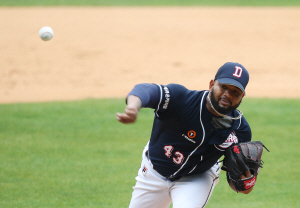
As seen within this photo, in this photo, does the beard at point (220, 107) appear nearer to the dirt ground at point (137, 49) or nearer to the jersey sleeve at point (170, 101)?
the jersey sleeve at point (170, 101)

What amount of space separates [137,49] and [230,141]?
48.5 feet

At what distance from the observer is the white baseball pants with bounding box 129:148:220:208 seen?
427 centimetres

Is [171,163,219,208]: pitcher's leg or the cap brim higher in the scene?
the cap brim

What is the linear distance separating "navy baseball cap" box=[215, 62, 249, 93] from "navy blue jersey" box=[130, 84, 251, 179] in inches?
9.9

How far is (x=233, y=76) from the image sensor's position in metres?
4.00

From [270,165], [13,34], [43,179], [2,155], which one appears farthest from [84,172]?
[13,34]

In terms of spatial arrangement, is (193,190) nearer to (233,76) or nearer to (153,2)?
(233,76)

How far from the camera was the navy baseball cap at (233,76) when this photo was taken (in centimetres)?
396

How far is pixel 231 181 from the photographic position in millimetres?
4555

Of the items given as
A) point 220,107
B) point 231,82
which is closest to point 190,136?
point 220,107

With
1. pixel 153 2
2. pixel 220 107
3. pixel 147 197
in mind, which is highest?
pixel 220 107

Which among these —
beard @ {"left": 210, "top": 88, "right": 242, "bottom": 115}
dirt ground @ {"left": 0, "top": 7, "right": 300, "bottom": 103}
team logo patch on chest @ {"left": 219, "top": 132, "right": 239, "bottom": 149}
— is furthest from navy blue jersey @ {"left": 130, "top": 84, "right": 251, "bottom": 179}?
dirt ground @ {"left": 0, "top": 7, "right": 300, "bottom": 103}

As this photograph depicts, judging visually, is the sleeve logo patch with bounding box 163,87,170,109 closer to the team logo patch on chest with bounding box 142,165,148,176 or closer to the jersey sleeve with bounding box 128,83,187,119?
the jersey sleeve with bounding box 128,83,187,119

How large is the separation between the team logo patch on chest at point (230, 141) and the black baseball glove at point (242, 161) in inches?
1.6
